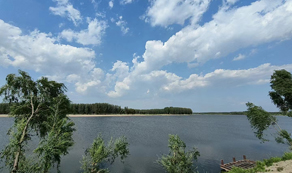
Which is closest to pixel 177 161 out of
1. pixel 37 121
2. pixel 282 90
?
pixel 37 121

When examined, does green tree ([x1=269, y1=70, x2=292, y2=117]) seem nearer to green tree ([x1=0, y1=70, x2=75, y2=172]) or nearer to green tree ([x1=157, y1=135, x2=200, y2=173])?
green tree ([x1=157, y1=135, x2=200, y2=173])

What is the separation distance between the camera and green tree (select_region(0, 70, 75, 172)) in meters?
14.5

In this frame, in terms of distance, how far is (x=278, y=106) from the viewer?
29406mm

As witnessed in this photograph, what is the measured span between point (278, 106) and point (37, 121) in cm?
3882

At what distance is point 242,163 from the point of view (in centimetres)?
2705

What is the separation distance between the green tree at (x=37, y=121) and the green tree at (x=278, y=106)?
29.1m

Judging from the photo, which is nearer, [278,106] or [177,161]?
[177,161]

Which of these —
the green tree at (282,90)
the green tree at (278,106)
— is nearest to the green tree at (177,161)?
the green tree at (278,106)

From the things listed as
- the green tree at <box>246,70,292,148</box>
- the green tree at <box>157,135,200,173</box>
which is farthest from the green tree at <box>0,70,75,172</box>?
the green tree at <box>246,70,292,148</box>

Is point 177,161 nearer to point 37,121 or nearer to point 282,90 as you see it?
point 37,121

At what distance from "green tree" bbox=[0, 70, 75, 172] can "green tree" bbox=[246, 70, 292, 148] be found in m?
29.1

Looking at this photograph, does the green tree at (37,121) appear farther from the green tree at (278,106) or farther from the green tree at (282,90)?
the green tree at (282,90)

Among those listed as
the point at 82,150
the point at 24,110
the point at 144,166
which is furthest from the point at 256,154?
the point at 24,110

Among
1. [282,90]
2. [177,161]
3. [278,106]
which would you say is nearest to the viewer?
[177,161]
